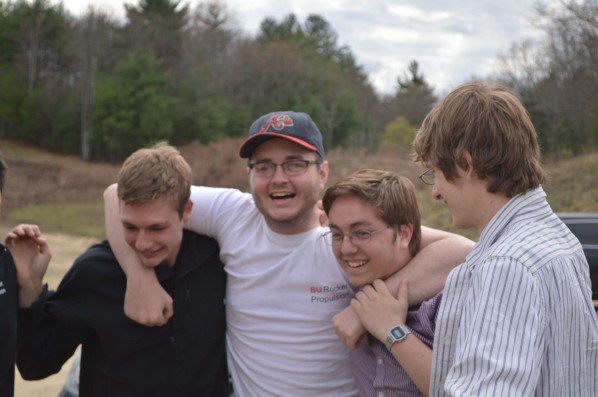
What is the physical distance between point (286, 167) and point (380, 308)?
2.76 ft

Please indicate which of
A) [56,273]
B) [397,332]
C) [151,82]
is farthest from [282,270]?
[151,82]

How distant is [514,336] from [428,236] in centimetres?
131

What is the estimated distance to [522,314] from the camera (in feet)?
5.53

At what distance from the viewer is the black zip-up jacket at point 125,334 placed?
304 cm

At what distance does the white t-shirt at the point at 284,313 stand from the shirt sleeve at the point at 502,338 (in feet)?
4.09

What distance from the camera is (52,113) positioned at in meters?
54.8

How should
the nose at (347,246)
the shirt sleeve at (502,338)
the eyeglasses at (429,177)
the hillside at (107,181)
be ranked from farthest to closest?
the hillside at (107,181), the nose at (347,246), the eyeglasses at (429,177), the shirt sleeve at (502,338)

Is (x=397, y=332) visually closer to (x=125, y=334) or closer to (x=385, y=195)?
(x=385, y=195)

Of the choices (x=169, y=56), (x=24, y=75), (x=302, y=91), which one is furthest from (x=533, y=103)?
(x=24, y=75)

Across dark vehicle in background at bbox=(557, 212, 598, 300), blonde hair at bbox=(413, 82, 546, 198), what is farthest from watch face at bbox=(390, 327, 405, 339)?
dark vehicle in background at bbox=(557, 212, 598, 300)

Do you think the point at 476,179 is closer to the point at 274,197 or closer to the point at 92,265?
the point at 274,197

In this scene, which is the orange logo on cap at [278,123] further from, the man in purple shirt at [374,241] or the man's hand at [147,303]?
the man's hand at [147,303]

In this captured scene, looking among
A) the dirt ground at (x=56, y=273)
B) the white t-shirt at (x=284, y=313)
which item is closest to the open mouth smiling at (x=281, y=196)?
the white t-shirt at (x=284, y=313)

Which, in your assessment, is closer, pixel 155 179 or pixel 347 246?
pixel 347 246
